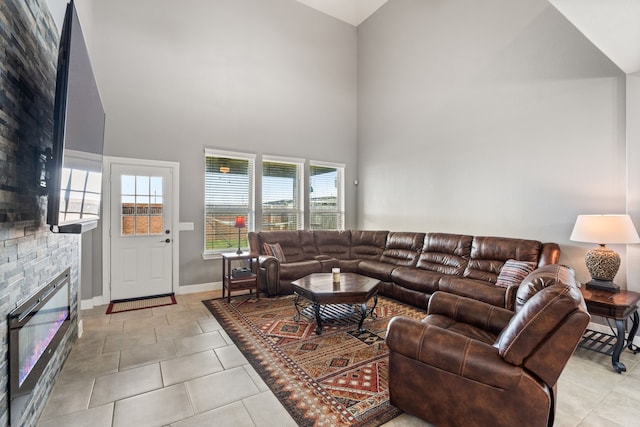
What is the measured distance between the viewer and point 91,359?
263cm

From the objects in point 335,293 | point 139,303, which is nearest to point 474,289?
point 335,293

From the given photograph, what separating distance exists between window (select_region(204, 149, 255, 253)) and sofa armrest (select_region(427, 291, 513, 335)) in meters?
3.75

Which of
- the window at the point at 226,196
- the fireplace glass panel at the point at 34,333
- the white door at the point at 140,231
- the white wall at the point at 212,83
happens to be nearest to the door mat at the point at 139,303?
the white door at the point at 140,231

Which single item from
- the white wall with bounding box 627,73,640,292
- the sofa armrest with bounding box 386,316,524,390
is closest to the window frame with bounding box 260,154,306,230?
the sofa armrest with bounding box 386,316,524,390

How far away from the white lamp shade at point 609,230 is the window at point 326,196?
4247 millimetres

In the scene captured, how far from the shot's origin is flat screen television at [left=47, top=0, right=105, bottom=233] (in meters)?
1.56

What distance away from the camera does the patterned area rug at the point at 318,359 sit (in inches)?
77.9

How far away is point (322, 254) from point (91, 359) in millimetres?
3556

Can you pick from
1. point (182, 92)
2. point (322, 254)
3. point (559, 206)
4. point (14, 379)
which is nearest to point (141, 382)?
point (14, 379)

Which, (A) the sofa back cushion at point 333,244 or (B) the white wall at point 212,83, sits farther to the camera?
(A) the sofa back cushion at point 333,244

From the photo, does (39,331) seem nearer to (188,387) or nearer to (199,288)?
(188,387)

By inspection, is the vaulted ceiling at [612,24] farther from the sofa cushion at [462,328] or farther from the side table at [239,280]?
the side table at [239,280]

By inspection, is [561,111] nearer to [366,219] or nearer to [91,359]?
[366,219]

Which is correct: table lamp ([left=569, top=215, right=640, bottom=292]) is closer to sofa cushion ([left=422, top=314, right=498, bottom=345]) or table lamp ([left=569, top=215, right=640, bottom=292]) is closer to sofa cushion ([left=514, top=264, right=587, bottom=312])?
sofa cushion ([left=514, top=264, right=587, bottom=312])
